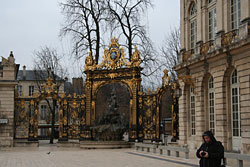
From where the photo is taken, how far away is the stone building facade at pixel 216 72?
1755 centimetres

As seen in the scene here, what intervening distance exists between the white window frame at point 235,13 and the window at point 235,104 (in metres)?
2.27

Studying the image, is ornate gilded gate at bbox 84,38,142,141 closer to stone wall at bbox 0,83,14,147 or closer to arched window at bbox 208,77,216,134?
stone wall at bbox 0,83,14,147

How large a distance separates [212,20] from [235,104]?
5.20 m

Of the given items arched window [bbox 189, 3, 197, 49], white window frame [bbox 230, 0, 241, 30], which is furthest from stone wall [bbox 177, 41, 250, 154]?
arched window [bbox 189, 3, 197, 49]

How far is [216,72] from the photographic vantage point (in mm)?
19906

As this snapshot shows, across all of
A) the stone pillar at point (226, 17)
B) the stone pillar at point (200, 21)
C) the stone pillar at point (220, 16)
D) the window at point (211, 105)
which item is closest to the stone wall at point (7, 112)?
the stone pillar at point (200, 21)

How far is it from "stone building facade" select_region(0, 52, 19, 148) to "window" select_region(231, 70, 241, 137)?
14.0 meters

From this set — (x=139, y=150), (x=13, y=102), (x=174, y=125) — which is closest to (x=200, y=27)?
(x=174, y=125)

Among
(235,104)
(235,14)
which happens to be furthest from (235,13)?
(235,104)

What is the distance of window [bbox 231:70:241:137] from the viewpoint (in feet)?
61.3

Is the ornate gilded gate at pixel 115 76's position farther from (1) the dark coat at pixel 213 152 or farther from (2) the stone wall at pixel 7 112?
(1) the dark coat at pixel 213 152

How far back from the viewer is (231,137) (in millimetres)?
19156

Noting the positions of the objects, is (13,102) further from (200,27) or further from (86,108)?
(200,27)

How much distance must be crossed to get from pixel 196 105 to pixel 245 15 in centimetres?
621
